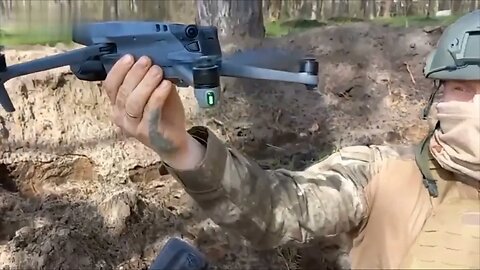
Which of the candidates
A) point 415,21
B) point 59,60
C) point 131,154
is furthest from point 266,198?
point 415,21

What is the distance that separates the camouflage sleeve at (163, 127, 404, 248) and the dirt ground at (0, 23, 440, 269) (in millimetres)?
1382

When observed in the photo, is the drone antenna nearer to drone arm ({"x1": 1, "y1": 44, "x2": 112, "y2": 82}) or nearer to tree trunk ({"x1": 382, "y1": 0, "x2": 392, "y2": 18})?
drone arm ({"x1": 1, "y1": 44, "x2": 112, "y2": 82})

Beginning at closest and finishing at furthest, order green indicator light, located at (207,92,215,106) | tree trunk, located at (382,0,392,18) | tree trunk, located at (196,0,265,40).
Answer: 1. green indicator light, located at (207,92,215,106)
2. tree trunk, located at (196,0,265,40)
3. tree trunk, located at (382,0,392,18)

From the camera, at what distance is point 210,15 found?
410 centimetres

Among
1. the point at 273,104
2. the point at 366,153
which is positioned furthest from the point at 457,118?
the point at 273,104

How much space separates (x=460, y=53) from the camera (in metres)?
1.88

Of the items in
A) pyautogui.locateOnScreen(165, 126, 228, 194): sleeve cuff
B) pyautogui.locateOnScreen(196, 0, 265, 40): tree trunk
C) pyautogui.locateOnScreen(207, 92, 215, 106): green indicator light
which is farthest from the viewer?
pyautogui.locateOnScreen(196, 0, 265, 40): tree trunk

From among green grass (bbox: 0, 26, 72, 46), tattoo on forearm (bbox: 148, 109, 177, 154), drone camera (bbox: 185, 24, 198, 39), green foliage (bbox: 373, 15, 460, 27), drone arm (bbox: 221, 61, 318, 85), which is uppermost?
drone camera (bbox: 185, 24, 198, 39)

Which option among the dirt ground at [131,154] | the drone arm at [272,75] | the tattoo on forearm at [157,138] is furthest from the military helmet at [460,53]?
the dirt ground at [131,154]

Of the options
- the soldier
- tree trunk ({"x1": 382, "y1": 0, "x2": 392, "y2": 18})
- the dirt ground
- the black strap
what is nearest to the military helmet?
the soldier

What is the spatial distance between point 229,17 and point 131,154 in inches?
39.2

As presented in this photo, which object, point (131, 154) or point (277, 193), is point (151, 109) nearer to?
point (277, 193)

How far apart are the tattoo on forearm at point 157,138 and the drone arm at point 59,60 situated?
6.1 inches

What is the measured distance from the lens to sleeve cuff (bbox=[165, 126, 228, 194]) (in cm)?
169
